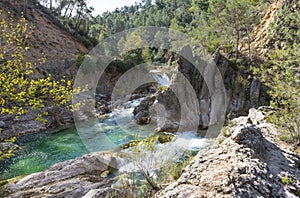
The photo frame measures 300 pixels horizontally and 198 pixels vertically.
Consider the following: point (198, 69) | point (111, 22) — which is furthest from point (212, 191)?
point (111, 22)

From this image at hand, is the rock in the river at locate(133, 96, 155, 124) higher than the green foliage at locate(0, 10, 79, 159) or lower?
lower

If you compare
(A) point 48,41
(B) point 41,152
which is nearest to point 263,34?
(B) point 41,152

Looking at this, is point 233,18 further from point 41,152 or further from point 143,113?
point 41,152

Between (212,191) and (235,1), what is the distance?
19639 mm

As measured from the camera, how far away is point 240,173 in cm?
360

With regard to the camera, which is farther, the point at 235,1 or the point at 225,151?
the point at 235,1

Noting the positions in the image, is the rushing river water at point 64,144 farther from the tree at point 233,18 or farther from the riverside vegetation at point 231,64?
the tree at point 233,18

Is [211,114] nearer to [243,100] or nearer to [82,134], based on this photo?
[243,100]

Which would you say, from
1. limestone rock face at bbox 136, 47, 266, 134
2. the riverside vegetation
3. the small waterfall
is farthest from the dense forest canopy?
the small waterfall

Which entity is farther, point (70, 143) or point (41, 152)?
point (70, 143)

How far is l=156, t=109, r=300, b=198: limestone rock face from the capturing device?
3408 millimetres

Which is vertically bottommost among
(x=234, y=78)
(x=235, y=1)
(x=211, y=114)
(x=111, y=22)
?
(x=211, y=114)

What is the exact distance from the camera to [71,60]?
3503 centimetres

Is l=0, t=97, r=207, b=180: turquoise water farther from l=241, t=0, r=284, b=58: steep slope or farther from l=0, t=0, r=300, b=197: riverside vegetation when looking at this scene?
l=241, t=0, r=284, b=58: steep slope
